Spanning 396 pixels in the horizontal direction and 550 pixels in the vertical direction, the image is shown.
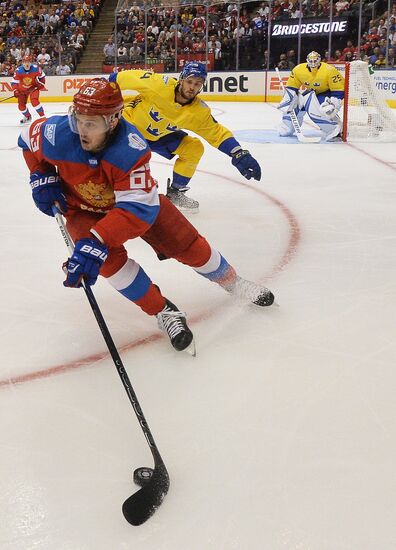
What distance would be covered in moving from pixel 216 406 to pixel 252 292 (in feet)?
2.52

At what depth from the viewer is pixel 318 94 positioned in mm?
7125

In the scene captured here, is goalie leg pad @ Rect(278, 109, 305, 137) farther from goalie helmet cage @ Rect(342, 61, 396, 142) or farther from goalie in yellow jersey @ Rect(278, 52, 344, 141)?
goalie helmet cage @ Rect(342, 61, 396, 142)

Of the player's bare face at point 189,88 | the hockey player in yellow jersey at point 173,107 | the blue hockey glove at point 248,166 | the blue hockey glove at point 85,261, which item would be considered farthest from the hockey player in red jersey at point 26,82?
the blue hockey glove at point 85,261

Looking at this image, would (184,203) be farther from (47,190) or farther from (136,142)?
(136,142)

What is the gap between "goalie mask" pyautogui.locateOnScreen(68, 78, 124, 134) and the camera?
1.60 metres

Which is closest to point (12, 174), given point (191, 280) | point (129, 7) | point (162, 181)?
point (162, 181)

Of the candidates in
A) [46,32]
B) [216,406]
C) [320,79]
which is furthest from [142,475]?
[46,32]

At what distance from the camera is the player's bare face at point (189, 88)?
3108 millimetres

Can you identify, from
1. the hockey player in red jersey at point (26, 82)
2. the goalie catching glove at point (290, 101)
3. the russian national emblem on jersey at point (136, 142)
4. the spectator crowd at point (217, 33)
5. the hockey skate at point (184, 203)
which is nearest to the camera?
the russian national emblem on jersey at point (136, 142)

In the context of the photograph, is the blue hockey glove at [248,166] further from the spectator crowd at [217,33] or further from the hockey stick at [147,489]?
the spectator crowd at [217,33]

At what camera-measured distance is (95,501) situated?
1.30 m

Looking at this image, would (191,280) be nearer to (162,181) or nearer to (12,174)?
(162,181)

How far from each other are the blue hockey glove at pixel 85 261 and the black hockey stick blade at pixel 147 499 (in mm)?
570

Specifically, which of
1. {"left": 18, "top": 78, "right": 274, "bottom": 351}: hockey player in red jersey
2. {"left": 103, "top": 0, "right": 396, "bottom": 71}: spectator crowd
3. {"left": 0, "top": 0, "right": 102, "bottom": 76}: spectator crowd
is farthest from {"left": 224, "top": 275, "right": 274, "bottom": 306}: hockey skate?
{"left": 0, "top": 0, "right": 102, "bottom": 76}: spectator crowd
